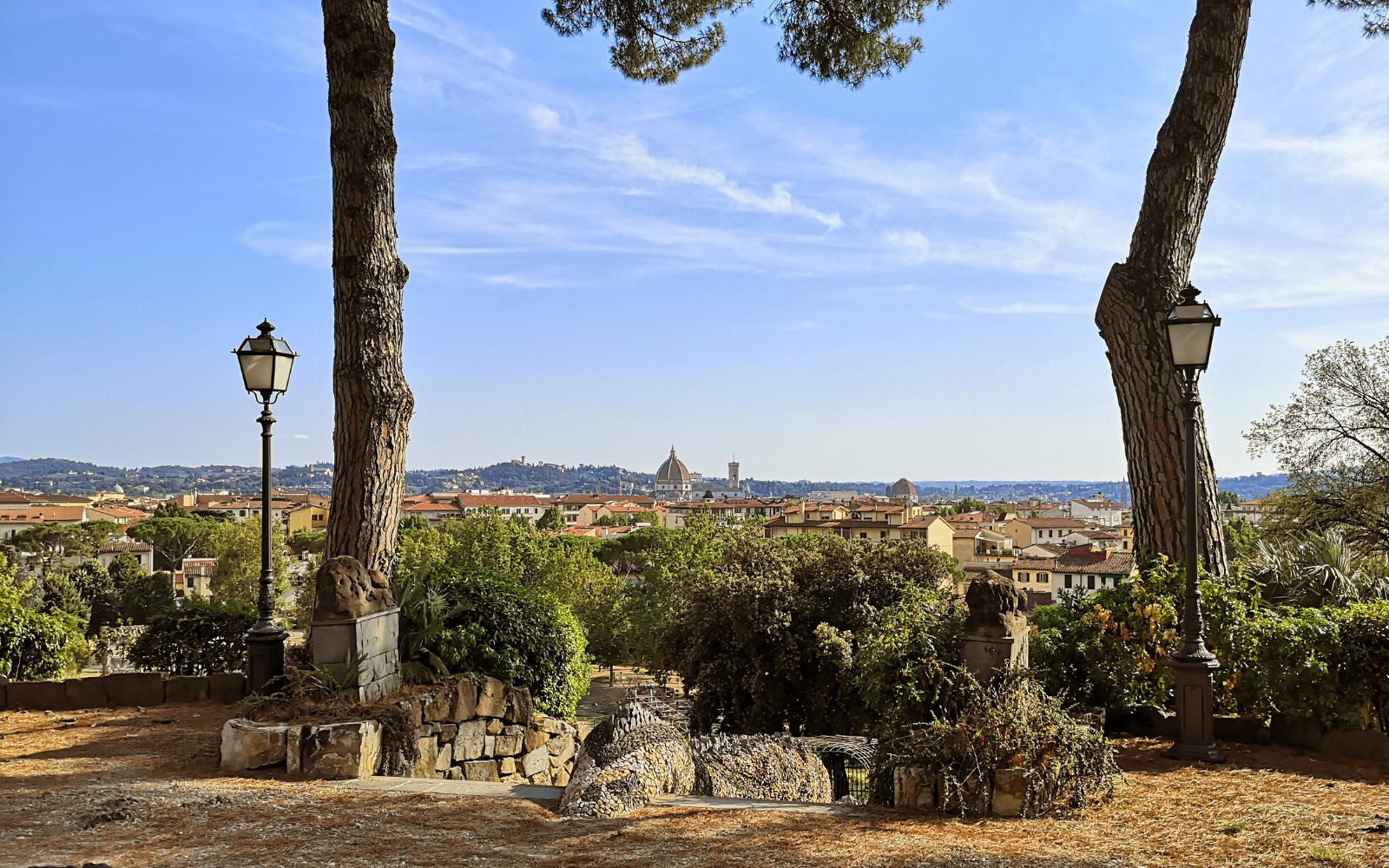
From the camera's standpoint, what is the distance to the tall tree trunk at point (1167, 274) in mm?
7609

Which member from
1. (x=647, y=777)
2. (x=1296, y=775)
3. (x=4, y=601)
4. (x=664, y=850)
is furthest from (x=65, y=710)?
(x=1296, y=775)

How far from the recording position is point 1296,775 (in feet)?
16.3

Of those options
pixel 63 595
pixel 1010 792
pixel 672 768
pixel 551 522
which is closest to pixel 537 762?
pixel 672 768

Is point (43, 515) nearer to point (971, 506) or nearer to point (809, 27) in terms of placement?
point (809, 27)

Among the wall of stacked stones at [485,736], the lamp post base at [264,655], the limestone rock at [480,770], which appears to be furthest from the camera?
the lamp post base at [264,655]

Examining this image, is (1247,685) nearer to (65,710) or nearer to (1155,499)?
(1155,499)

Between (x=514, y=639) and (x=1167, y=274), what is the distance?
6.12 meters

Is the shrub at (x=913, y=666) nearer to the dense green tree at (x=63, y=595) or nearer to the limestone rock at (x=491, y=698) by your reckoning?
the limestone rock at (x=491, y=698)

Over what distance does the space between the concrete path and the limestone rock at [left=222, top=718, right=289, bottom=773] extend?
19.1 inches

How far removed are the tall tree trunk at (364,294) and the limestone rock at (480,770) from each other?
7.23ft

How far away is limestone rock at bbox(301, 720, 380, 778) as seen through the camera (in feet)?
17.4

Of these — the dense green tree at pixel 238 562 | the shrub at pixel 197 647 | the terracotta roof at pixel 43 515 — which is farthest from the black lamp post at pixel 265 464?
the terracotta roof at pixel 43 515

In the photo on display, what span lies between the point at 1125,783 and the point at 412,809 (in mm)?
3577

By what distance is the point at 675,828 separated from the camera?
166 inches
